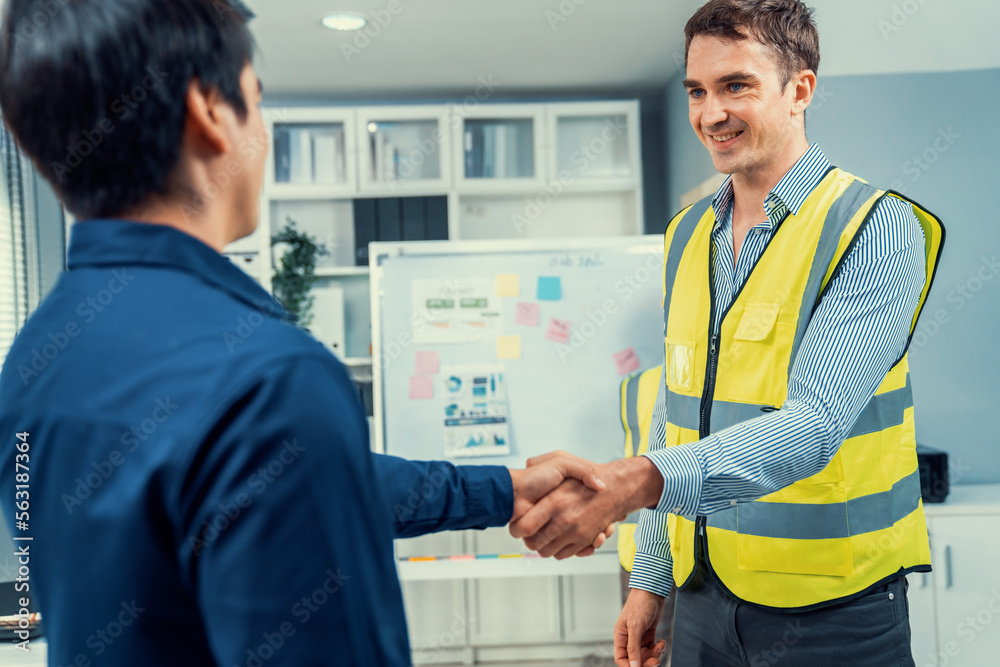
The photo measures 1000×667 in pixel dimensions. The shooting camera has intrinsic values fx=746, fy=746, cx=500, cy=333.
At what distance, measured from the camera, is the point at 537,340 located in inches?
122

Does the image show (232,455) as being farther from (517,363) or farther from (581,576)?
(581,576)

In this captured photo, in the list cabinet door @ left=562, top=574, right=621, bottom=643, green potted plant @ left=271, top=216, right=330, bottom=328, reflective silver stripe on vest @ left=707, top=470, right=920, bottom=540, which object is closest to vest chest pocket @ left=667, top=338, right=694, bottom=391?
reflective silver stripe on vest @ left=707, top=470, right=920, bottom=540

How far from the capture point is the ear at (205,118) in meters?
0.56

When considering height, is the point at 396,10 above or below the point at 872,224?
above

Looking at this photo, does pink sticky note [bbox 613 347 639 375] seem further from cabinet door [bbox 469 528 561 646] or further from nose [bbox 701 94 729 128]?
nose [bbox 701 94 729 128]

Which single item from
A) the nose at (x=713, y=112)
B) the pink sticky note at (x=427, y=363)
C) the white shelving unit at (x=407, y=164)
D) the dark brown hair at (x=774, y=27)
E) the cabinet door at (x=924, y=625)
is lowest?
the cabinet door at (x=924, y=625)

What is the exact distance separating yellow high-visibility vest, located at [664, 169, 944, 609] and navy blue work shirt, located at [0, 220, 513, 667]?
0.77 meters

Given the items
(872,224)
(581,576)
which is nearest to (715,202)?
(872,224)

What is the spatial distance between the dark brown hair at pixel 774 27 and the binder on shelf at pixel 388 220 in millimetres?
2845

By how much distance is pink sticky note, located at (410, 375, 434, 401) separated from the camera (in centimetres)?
303

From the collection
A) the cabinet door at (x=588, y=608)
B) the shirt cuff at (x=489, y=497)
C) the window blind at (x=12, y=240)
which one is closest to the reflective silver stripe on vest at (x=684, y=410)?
the shirt cuff at (x=489, y=497)

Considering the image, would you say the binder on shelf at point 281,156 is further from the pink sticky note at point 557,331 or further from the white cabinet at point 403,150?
the pink sticky note at point 557,331

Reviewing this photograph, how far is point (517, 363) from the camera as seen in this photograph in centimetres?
308

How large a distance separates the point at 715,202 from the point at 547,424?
184 centimetres
